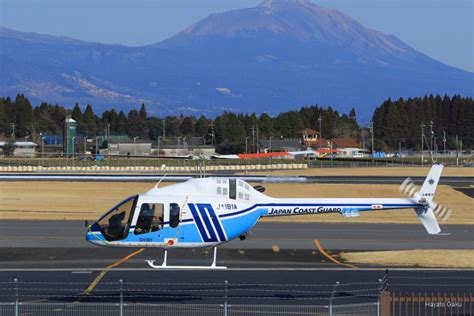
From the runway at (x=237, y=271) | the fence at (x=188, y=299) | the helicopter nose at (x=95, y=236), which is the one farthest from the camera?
the helicopter nose at (x=95, y=236)

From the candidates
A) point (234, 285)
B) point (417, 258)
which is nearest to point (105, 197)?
point (417, 258)

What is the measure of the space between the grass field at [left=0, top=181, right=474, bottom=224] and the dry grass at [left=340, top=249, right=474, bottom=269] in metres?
13.6

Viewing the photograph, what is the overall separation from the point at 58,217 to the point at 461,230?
21068mm

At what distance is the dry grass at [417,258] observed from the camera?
97.7ft

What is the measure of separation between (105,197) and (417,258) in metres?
32.1

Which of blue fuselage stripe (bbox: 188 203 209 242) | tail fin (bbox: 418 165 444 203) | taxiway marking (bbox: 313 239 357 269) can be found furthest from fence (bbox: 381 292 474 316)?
taxiway marking (bbox: 313 239 357 269)

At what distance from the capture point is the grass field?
155ft

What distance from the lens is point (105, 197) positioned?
58.8 m

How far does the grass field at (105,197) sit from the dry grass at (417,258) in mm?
13561

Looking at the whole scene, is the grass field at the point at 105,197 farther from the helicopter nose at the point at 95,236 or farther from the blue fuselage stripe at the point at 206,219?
the helicopter nose at the point at 95,236

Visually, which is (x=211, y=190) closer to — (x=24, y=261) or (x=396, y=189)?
(x=24, y=261)

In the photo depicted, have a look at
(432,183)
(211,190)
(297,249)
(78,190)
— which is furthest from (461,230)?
(78,190)

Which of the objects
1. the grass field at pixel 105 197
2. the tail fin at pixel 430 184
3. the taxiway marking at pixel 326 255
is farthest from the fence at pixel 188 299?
the grass field at pixel 105 197

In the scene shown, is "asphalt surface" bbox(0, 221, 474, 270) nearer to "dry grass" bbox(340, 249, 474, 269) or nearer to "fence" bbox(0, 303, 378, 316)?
"dry grass" bbox(340, 249, 474, 269)
